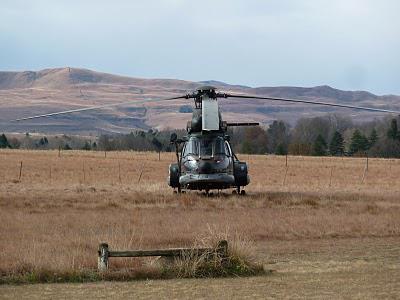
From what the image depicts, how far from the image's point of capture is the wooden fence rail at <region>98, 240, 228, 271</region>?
13.8 metres

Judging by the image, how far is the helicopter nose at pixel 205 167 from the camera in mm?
31031

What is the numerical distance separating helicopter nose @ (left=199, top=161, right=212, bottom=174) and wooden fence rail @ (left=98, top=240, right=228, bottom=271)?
16.6 meters

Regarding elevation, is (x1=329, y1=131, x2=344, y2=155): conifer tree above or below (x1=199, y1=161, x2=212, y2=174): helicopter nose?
below

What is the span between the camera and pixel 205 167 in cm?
3103

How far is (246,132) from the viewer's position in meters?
128

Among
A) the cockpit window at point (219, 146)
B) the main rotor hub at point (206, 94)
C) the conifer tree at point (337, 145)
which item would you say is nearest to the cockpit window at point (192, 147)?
the cockpit window at point (219, 146)

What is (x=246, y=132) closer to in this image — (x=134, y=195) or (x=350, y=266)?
(x=134, y=195)

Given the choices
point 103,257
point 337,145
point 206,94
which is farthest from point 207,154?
point 337,145

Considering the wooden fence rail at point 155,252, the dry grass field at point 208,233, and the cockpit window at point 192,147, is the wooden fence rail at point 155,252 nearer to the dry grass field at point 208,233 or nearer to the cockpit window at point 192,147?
the dry grass field at point 208,233

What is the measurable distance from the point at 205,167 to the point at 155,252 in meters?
17.1

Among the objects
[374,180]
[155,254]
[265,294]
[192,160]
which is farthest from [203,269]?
[374,180]

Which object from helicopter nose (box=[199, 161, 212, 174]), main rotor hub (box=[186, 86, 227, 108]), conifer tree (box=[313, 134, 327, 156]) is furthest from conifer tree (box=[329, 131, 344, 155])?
helicopter nose (box=[199, 161, 212, 174])

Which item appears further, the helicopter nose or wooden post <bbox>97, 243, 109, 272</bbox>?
the helicopter nose

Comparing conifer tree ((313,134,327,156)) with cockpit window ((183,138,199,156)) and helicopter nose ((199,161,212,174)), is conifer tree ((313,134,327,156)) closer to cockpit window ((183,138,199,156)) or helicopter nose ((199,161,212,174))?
cockpit window ((183,138,199,156))
